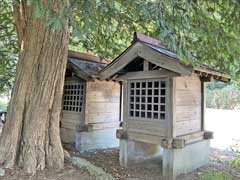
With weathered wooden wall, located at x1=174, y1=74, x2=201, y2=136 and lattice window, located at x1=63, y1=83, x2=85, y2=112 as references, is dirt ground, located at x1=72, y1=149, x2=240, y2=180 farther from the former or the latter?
lattice window, located at x1=63, y1=83, x2=85, y2=112

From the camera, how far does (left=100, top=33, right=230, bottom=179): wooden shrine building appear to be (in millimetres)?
5383

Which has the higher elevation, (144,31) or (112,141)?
(144,31)

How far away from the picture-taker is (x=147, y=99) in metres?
6.02

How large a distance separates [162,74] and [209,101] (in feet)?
38.1

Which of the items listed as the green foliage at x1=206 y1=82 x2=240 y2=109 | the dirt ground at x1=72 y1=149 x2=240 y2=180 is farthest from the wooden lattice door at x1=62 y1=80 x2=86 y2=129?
the green foliage at x1=206 y1=82 x2=240 y2=109

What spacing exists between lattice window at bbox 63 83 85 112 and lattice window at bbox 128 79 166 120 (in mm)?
2186

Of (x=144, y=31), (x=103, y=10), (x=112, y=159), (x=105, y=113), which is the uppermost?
(x=144, y=31)

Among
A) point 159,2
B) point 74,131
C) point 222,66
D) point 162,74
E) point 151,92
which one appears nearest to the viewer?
point 159,2

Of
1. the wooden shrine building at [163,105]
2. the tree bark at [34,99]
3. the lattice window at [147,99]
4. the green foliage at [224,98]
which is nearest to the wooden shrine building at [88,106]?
the wooden shrine building at [163,105]

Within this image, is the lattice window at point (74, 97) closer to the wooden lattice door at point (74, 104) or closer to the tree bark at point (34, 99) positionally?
the wooden lattice door at point (74, 104)

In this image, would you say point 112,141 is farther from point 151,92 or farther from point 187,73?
point 187,73

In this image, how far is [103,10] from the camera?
3.65 metres

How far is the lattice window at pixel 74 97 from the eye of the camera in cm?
798

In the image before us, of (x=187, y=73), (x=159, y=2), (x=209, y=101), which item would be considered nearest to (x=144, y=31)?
(x=187, y=73)
